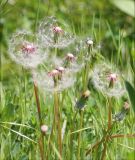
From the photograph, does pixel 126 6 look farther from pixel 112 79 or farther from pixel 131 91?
pixel 112 79

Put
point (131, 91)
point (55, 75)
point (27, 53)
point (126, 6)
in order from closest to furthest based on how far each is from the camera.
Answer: point (126, 6) < point (131, 91) < point (55, 75) < point (27, 53)

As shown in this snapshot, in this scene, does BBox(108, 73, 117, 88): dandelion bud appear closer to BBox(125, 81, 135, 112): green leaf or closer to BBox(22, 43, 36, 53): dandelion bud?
BBox(22, 43, 36, 53): dandelion bud

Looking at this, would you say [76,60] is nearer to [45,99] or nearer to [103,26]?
[45,99]

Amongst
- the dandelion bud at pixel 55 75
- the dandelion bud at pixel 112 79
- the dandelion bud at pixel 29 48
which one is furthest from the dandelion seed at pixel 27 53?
the dandelion bud at pixel 112 79

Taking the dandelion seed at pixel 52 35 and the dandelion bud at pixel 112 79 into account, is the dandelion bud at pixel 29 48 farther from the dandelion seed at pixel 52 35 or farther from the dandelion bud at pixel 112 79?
the dandelion bud at pixel 112 79

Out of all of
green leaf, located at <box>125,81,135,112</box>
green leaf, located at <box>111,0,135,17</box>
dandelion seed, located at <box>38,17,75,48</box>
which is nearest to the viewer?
green leaf, located at <box>111,0,135,17</box>

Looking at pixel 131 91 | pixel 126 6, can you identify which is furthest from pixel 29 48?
pixel 126 6

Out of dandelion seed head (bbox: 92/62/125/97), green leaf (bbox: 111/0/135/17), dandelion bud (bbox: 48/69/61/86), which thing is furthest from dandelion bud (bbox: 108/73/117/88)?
green leaf (bbox: 111/0/135/17)

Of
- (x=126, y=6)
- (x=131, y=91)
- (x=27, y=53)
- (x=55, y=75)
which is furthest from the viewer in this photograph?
(x=27, y=53)
